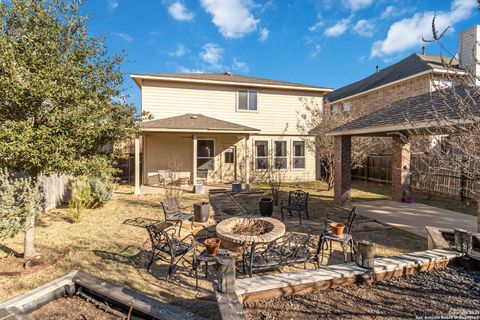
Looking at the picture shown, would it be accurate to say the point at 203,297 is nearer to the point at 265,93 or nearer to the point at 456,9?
the point at 456,9

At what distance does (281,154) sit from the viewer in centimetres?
1623

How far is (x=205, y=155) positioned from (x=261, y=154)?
3.71 metres

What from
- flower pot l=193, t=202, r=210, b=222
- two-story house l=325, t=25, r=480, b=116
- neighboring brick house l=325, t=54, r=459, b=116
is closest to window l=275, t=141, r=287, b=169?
two-story house l=325, t=25, r=480, b=116

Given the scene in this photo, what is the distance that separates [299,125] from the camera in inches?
644

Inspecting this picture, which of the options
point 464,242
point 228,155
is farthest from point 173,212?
point 228,155

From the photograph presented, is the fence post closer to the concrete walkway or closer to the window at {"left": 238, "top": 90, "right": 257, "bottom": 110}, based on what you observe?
the concrete walkway

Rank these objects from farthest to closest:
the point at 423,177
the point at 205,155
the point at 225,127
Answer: the point at 205,155, the point at 225,127, the point at 423,177

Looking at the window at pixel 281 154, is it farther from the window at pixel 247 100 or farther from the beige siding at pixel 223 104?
the window at pixel 247 100

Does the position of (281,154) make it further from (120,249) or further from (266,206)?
(120,249)

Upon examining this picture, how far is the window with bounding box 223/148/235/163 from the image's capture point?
50.6 ft

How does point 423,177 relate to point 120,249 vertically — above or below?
above

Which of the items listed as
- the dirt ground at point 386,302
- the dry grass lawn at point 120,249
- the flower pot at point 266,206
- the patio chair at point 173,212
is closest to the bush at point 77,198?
the dry grass lawn at point 120,249

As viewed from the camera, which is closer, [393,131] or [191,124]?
[393,131]

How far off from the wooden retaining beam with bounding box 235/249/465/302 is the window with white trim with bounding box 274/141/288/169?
1199 centimetres
